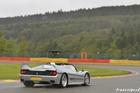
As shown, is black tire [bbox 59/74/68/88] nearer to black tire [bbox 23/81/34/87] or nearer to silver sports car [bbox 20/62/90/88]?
silver sports car [bbox 20/62/90/88]

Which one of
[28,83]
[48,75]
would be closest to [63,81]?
[48,75]

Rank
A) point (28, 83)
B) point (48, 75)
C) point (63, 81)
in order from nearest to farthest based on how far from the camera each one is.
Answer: point (48, 75) → point (63, 81) → point (28, 83)

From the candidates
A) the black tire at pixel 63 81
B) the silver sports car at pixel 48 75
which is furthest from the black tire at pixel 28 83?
the black tire at pixel 63 81

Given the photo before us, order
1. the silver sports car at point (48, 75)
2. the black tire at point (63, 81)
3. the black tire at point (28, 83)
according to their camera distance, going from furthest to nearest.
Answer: the black tire at point (28, 83)
the black tire at point (63, 81)
the silver sports car at point (48, 75)

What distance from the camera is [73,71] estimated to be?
47.5 feet

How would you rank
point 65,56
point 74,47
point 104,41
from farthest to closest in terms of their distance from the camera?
1. point 74,47
2. point 104,41
3. point 65,56

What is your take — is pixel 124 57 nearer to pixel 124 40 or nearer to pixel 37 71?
pixel 37 71

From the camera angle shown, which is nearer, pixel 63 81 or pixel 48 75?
pixel 48 75

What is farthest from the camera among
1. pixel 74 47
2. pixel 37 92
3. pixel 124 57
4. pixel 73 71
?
pixel 74 47

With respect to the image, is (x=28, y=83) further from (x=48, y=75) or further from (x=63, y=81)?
(x=63, y=81)

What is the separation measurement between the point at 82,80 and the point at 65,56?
1948 inches

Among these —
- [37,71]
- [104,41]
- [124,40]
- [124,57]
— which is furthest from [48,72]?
[104,41]

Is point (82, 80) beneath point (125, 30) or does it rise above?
beneath

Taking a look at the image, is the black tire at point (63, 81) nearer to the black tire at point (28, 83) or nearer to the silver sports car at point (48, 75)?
the silver sports car at point (48, 75)
